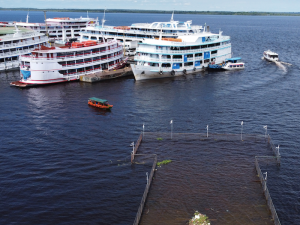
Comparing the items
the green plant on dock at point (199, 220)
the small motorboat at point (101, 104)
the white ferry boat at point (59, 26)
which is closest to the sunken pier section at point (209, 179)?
the green plant on dock at point (199, 220)

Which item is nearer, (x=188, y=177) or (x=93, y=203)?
(x=93, y=203)

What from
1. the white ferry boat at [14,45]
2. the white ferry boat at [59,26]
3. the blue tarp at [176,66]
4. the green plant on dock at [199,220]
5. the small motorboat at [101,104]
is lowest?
the green plant on dock at [199,220]

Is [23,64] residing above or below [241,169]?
above

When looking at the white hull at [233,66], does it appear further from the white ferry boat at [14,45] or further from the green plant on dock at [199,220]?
the green plant on dock at [199,220]

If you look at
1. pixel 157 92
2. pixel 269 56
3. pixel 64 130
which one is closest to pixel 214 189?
pixel 64 130

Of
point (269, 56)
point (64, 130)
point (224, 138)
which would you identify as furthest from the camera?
point (269, 56)

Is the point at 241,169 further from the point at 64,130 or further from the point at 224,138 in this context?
the point at 64,130
